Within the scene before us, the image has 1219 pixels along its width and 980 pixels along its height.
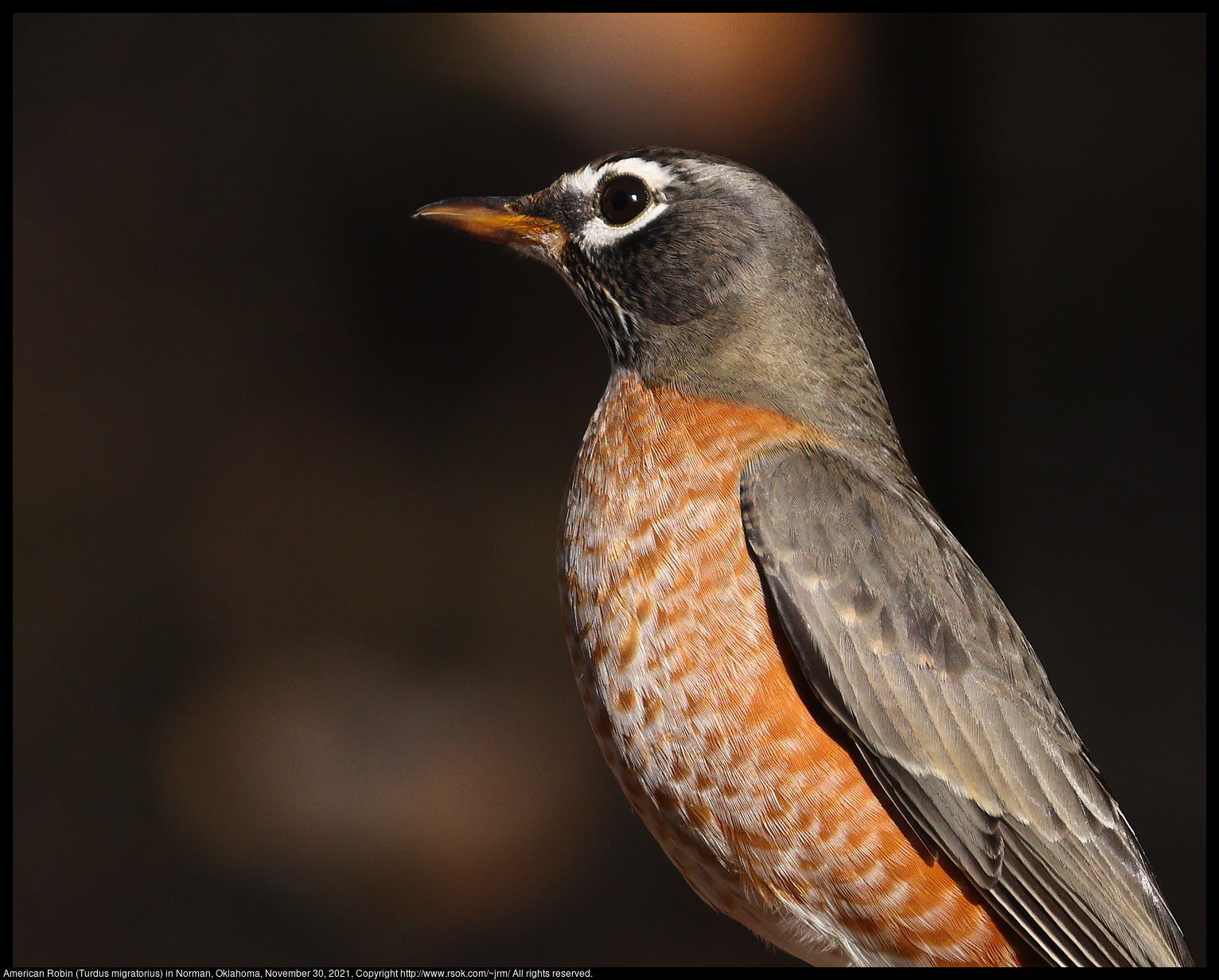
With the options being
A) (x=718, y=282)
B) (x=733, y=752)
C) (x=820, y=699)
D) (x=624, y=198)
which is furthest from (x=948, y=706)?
(x=624, y=198)

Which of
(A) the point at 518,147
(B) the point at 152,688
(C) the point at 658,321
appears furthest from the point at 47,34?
(C) the point at 658,321

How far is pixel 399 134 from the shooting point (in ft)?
12.9

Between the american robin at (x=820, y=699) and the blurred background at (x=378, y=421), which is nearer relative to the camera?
the american robin at (x=820, y=699)

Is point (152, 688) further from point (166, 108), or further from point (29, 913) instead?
point (166, 108)

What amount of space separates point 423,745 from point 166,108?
2603mm

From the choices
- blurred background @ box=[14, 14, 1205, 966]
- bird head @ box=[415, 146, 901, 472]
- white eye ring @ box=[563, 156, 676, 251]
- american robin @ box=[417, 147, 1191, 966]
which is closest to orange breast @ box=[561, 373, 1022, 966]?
american robin @ box=[417, 147, 1191, 966]

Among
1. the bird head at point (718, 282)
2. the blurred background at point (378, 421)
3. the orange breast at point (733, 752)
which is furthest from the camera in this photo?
the blurred background at point (378, 421)

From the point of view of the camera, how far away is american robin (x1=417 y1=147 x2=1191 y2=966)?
52.4 inches

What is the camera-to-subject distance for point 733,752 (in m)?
1.32

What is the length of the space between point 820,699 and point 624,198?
2.78 ft

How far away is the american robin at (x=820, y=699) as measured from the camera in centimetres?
133

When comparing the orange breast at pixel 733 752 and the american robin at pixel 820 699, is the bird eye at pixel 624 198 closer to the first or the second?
the american robin at pixel 820 699

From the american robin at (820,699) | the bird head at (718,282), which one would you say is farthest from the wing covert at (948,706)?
the bird head at (718,282)

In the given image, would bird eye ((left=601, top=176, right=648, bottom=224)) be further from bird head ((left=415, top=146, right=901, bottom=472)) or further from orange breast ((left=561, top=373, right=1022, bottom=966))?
orange breast ((left=561, top=373, right=1022, bottom=966))
